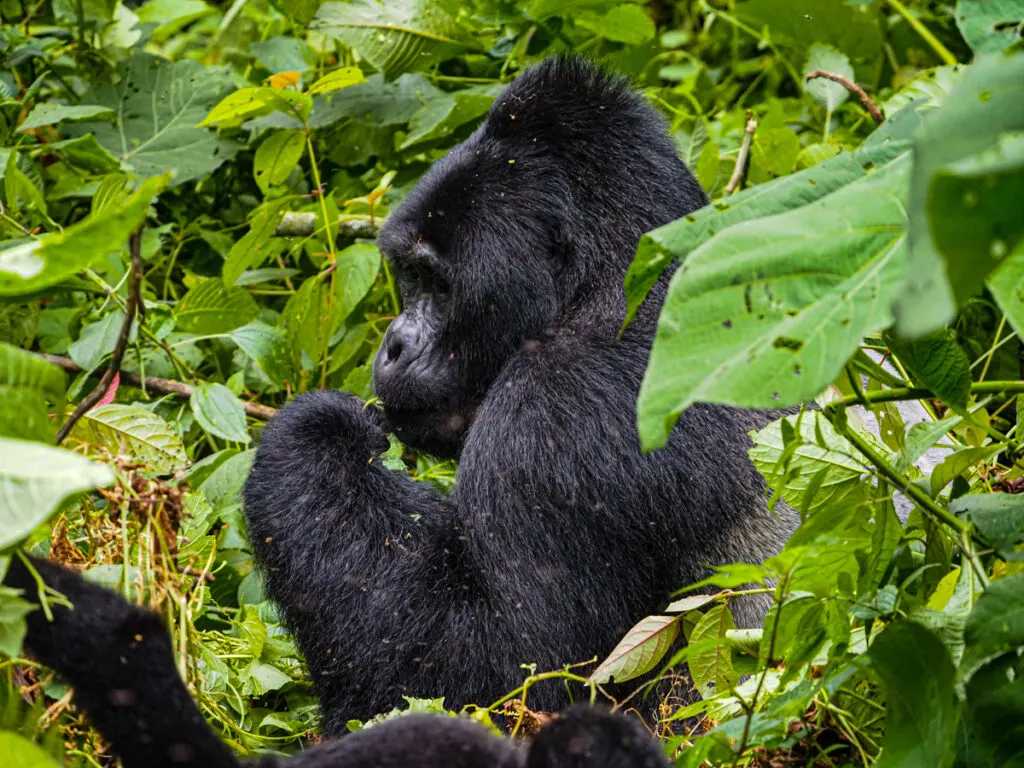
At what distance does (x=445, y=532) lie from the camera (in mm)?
2623

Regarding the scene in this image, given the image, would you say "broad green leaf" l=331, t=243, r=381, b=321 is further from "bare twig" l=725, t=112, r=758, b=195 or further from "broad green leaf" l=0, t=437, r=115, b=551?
"broad green leaf" l=0, t=437, r=115, b=551

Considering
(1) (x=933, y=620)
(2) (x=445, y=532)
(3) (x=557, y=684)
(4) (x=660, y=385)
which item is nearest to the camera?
(4) (x=660, y=385)

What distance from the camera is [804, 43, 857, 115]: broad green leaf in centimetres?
418

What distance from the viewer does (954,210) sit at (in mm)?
961

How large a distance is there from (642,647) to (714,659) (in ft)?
0.41

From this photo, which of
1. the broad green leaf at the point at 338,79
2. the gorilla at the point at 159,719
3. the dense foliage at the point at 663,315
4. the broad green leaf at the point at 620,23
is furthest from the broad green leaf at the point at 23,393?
the broad green leaf at the point at 620,23

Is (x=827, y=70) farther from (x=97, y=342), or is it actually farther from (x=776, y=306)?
(x=776, y=306)

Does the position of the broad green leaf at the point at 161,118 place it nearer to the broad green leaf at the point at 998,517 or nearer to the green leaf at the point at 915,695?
the broad green leaf at the point at 998,517

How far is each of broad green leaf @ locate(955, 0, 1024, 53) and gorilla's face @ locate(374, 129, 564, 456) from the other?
143 centimetres

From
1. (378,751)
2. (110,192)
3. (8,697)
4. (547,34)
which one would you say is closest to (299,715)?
(8,697)

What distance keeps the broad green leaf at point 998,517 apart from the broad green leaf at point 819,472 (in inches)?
6.4

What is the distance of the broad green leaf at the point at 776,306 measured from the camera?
3.82ft

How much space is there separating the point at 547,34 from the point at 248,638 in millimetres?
2435

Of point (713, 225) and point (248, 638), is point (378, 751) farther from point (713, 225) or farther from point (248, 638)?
point (248, 638)
